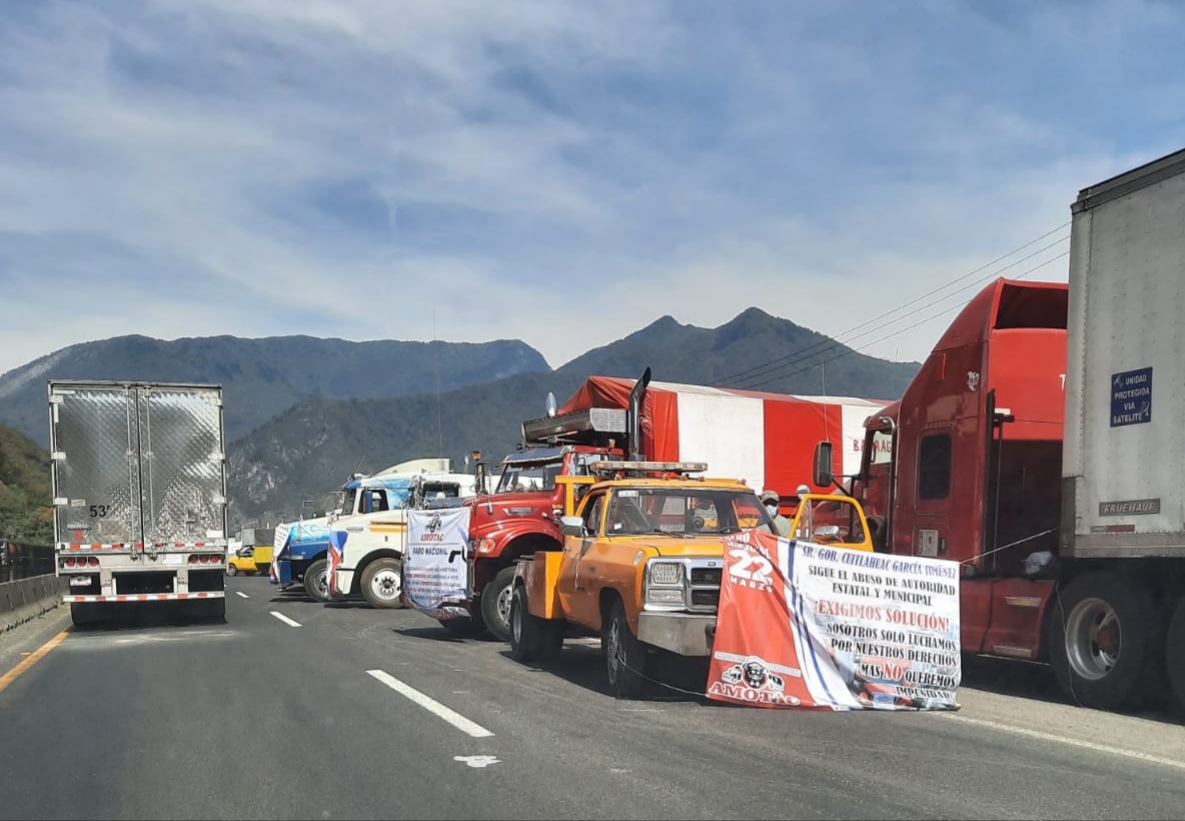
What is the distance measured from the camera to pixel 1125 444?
29.1 feet

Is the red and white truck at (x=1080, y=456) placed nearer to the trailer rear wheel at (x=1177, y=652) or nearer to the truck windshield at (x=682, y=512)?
the trailer rear wheel at (x=1177, y=652)

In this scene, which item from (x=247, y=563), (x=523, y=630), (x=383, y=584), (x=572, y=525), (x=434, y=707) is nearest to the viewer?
(x=434, y=707)

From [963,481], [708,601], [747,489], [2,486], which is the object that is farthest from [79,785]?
[2,486]

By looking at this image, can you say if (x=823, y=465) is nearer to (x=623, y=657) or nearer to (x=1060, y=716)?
(x=623, y=657)

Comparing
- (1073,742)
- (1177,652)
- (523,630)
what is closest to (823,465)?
(523,630)

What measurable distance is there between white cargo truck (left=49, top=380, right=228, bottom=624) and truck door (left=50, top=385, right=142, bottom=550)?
15 millimetres

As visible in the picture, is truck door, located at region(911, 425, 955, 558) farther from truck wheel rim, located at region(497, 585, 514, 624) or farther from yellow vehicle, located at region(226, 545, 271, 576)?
yellow vehicle, located at region(226, 545, 271, 576)

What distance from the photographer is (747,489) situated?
1115 centimetres

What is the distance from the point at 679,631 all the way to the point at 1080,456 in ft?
11.4

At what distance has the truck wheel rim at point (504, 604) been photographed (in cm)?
1397

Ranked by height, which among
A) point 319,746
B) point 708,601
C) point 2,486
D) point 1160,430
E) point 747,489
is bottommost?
point 2,486

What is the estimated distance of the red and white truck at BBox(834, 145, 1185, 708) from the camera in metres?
8.59

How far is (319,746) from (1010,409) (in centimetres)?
723

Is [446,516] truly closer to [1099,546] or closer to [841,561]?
[841,561]
